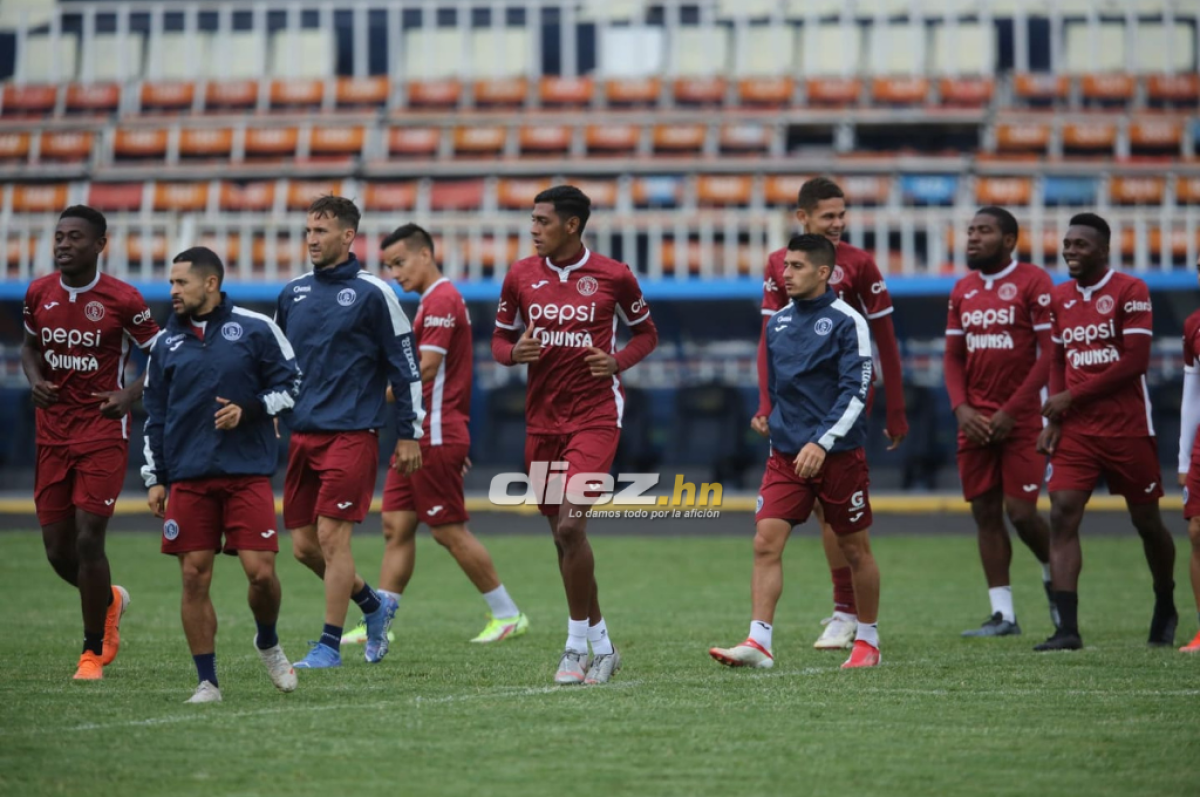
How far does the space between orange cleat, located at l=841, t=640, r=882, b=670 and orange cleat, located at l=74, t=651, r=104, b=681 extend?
3759mm

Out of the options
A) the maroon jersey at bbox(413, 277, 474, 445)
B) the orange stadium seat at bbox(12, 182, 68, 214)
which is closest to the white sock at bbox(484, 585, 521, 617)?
the maroon jersey at bbox(413, 277, 474, 445)

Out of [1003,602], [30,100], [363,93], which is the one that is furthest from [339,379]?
[30,100]

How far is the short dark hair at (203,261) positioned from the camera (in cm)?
723

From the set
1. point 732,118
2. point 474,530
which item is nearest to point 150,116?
point 732,118

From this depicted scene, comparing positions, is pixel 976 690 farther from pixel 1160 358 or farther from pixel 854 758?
pixel 1160 358

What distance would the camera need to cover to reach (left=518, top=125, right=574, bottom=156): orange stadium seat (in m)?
37.3

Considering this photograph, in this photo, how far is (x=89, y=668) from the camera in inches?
313

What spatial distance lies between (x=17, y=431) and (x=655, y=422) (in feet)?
32.5

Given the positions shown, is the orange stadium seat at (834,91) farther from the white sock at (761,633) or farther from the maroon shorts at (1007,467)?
the white sock at (761,633)

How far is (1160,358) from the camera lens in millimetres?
23844

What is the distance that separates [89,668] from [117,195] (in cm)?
3182

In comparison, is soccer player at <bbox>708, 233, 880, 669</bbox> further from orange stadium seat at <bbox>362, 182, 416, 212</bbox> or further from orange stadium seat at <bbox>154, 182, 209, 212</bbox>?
orange stadium seat at <bbox>154, 182, 209, 212</bbox>

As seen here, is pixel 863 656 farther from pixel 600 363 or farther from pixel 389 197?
pixel 389 197

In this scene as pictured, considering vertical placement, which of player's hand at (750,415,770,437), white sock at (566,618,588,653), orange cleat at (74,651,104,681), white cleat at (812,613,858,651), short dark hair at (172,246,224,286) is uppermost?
short dark hair at (172,246,224,286)
